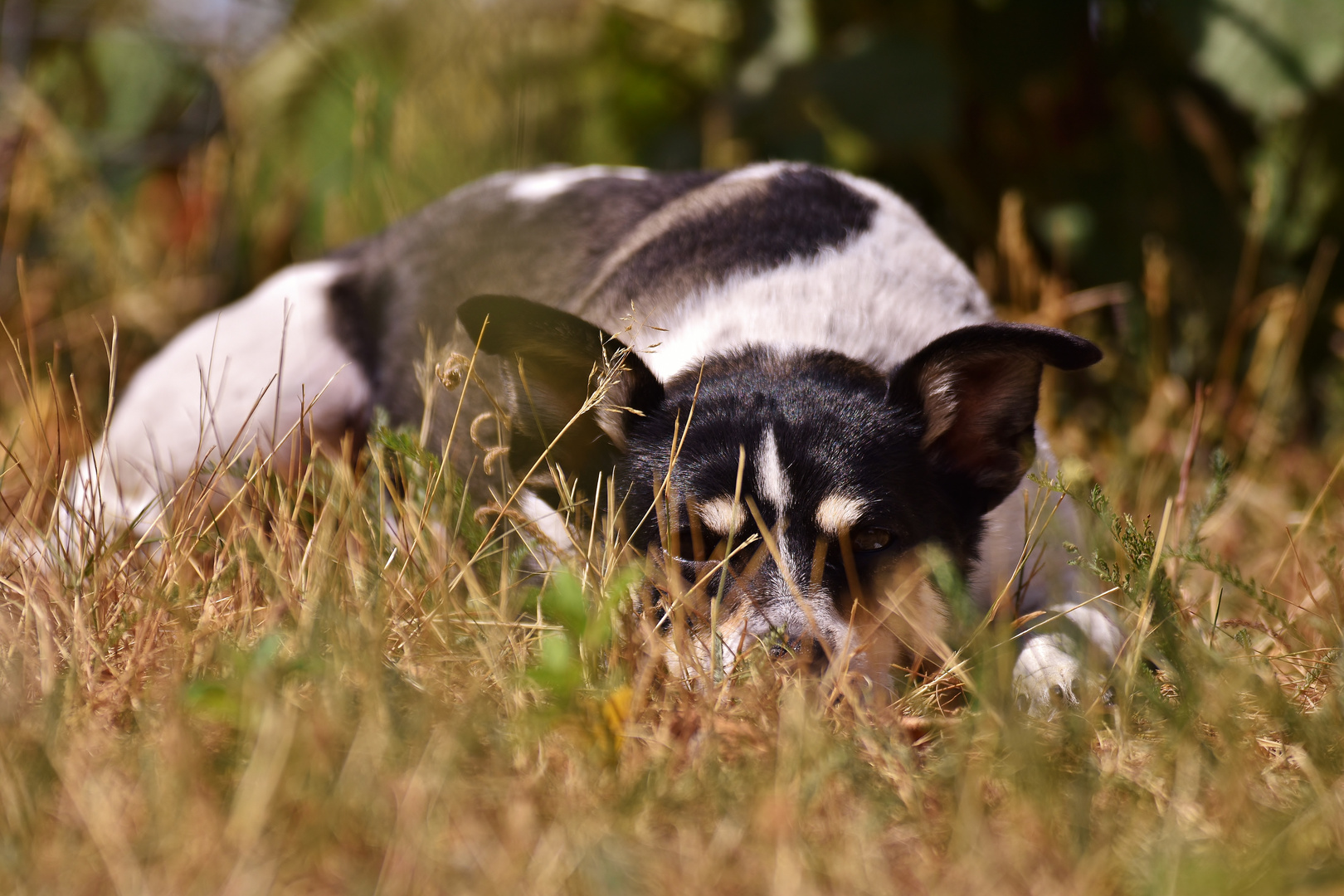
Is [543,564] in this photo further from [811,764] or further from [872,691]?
[811,764]

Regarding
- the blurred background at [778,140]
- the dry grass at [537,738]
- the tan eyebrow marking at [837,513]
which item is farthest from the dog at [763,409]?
the blurred background at [778,140]

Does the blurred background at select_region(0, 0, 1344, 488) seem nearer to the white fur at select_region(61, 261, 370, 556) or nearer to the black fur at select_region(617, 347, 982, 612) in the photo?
the white fur at select_region(61, 261, 370, 556)

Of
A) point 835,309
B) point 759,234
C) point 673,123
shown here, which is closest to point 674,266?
point 759,234

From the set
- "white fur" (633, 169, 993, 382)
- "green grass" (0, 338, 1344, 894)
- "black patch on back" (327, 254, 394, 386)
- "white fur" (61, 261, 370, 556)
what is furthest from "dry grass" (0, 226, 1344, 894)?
"black patch on back" (327, 254, 394, 386)

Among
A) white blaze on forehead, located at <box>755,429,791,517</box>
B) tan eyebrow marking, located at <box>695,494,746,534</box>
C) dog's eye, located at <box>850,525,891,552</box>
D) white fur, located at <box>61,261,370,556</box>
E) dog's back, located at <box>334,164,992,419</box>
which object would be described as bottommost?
white fur, located at <box>61,261,370,556</box>

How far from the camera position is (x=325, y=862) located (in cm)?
129

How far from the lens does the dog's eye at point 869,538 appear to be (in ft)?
7.15

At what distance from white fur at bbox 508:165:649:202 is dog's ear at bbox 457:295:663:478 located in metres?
1.22

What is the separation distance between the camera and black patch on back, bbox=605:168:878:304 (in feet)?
9.15

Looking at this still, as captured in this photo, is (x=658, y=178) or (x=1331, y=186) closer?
(x=658, y=178)

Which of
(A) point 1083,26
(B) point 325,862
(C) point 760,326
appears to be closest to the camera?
(B) point 325,862

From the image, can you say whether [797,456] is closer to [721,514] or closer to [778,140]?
[721,514]

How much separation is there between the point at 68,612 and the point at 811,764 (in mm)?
1274

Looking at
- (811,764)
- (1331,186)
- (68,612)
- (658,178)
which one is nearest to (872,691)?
(811,764)
